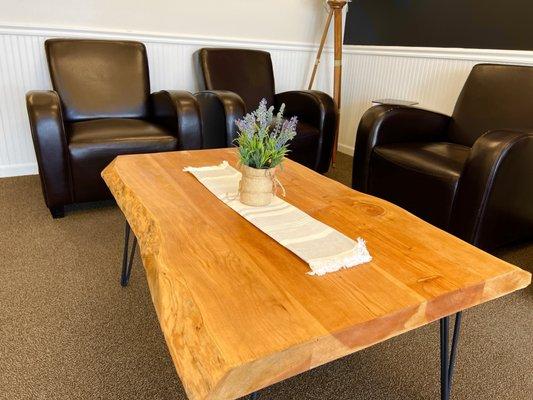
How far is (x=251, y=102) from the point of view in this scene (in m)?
2.96

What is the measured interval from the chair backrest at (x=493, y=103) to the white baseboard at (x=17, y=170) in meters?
2.64

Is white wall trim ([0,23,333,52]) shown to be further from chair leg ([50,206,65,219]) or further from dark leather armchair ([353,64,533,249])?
dark leather armchair ([353,64,533,249])

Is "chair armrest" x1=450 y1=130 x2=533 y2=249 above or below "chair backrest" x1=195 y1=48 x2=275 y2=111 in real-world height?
below

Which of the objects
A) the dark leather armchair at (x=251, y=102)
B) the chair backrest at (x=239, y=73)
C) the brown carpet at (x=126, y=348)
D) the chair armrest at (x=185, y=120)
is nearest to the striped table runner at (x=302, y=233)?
the brown carpet at (x=126, y=348)

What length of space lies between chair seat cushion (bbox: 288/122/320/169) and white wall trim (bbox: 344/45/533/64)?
0.99 meters

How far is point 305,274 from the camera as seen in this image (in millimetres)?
817

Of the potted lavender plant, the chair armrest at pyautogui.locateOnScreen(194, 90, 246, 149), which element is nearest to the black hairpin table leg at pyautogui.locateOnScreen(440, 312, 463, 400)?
the potted lavender plant

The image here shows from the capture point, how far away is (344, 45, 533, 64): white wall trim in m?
2.34

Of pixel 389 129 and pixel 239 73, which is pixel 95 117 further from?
pixel 389 129

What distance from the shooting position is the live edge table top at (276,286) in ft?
2.02

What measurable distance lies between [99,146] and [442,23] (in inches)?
92.1

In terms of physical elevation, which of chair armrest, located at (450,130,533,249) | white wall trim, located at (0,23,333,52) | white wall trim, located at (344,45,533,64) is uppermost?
white wall trim, located at (0,23,333,52)

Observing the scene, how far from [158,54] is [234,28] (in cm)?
63

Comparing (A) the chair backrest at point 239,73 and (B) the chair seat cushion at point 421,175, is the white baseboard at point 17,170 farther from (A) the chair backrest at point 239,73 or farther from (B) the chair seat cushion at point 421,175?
(B) the chair seat cushion at point 421,175
